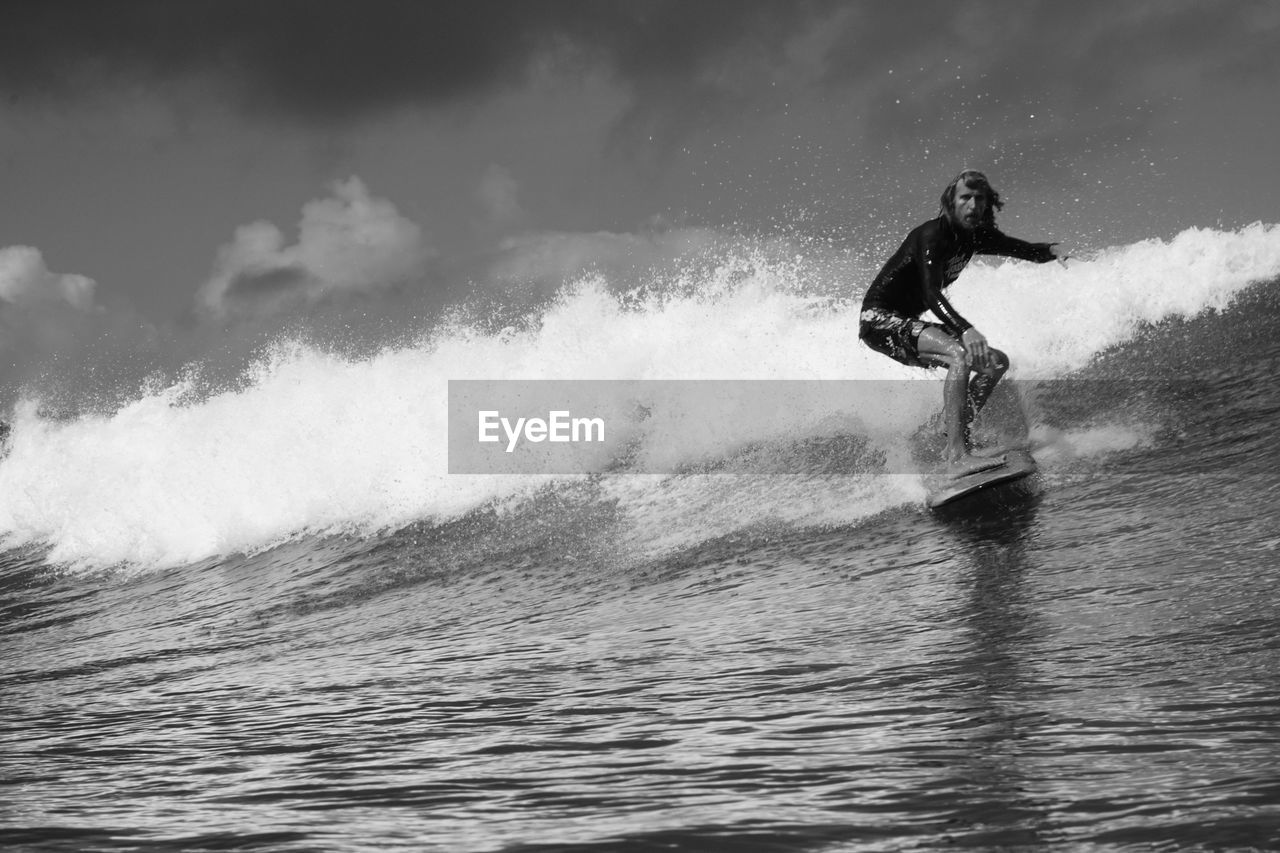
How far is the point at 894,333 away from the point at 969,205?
0.83 m

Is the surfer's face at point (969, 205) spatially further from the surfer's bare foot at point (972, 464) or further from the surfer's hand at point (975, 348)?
the surfer's bare foot at point (972, 464)

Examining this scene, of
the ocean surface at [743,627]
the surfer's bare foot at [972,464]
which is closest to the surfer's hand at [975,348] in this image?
the surfer's bare foot at [972,464]

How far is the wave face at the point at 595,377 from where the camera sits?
8070mm

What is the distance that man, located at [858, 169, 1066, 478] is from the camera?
20.2 feet

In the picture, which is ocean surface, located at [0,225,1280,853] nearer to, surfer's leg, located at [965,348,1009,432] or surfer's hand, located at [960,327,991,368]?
surfer's leg, located at [965,348,1009,432]

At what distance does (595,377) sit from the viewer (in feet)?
40.1

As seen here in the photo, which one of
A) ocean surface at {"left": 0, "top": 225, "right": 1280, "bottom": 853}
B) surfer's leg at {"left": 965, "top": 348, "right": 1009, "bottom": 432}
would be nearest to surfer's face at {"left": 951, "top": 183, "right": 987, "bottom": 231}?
surfer's leg at {"left": 965, "top": 348, "right": 1009, "bottom": 432}

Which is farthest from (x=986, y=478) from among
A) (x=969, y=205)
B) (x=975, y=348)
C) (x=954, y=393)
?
(x=969, y=205)

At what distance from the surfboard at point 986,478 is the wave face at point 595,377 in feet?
1.25

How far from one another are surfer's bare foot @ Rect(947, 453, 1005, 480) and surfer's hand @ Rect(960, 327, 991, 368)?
1.72 feet

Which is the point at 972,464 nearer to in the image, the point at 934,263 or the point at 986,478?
the point at 986,478

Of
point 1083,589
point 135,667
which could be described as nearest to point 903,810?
point 1083,589

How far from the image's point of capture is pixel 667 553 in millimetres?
6680

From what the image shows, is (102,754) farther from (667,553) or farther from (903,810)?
(667,553)
